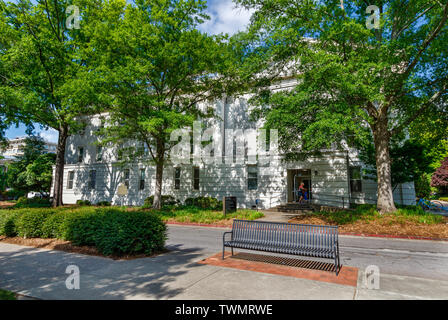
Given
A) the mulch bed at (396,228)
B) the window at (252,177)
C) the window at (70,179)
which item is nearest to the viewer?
the mulch bed at (396,228)

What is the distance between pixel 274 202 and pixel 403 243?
12.9 m

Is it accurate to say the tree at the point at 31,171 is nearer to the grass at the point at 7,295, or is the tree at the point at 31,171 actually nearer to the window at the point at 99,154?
the window at the point at 99,154

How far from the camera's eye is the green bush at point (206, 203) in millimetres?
23984

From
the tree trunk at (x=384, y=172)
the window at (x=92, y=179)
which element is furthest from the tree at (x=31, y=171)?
the tree trunk at (x=384, y=172)

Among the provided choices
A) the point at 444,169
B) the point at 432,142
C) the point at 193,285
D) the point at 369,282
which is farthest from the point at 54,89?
the point at 444,169

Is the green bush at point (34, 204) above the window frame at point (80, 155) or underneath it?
underneath

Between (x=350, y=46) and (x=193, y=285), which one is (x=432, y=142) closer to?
(x=350, y=46)

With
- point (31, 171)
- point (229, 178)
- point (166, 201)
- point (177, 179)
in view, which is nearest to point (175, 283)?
point (229, 178)

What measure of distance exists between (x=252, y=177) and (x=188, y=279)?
1972cm

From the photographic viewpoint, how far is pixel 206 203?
24.5 meters

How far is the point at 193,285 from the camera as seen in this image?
205 inches

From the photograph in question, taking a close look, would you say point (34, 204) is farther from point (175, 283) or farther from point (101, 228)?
point (175, 283)

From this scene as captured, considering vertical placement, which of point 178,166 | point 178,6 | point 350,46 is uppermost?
point 178,6

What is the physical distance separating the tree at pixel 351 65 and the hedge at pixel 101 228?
859cm
